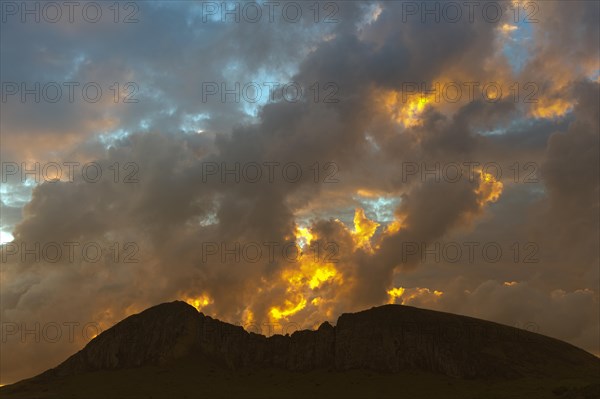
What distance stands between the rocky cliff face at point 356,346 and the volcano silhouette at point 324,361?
0.23 m

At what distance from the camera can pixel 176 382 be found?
11200cm

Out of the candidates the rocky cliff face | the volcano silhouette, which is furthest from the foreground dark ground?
the rocky cliff face

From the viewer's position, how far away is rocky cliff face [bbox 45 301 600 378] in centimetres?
11850

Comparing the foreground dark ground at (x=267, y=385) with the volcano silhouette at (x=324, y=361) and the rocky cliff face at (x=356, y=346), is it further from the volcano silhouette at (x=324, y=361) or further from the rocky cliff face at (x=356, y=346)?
the rocky cliff face at (x=356, y=346)

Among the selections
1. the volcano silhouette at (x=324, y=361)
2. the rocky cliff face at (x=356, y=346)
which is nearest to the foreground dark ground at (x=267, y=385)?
the volcano silhouette at (x=324, y=361)

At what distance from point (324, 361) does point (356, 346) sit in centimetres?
785

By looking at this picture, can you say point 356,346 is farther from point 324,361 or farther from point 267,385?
point 267,385

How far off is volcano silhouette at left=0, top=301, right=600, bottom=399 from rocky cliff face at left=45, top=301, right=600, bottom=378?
0.76 ft

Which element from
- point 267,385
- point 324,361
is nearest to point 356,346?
point 324,361

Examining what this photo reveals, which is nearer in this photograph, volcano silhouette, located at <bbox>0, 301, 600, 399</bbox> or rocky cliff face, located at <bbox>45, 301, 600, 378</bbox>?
volcano silhouette, located at <bbox>0, 301, 600, 399</bbox>

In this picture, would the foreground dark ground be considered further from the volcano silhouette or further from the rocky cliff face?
the rocky cliff face

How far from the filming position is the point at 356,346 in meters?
124

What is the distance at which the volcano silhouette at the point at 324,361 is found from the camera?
110m

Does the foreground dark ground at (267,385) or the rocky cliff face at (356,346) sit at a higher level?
the rocky cliff face at (356,346)
